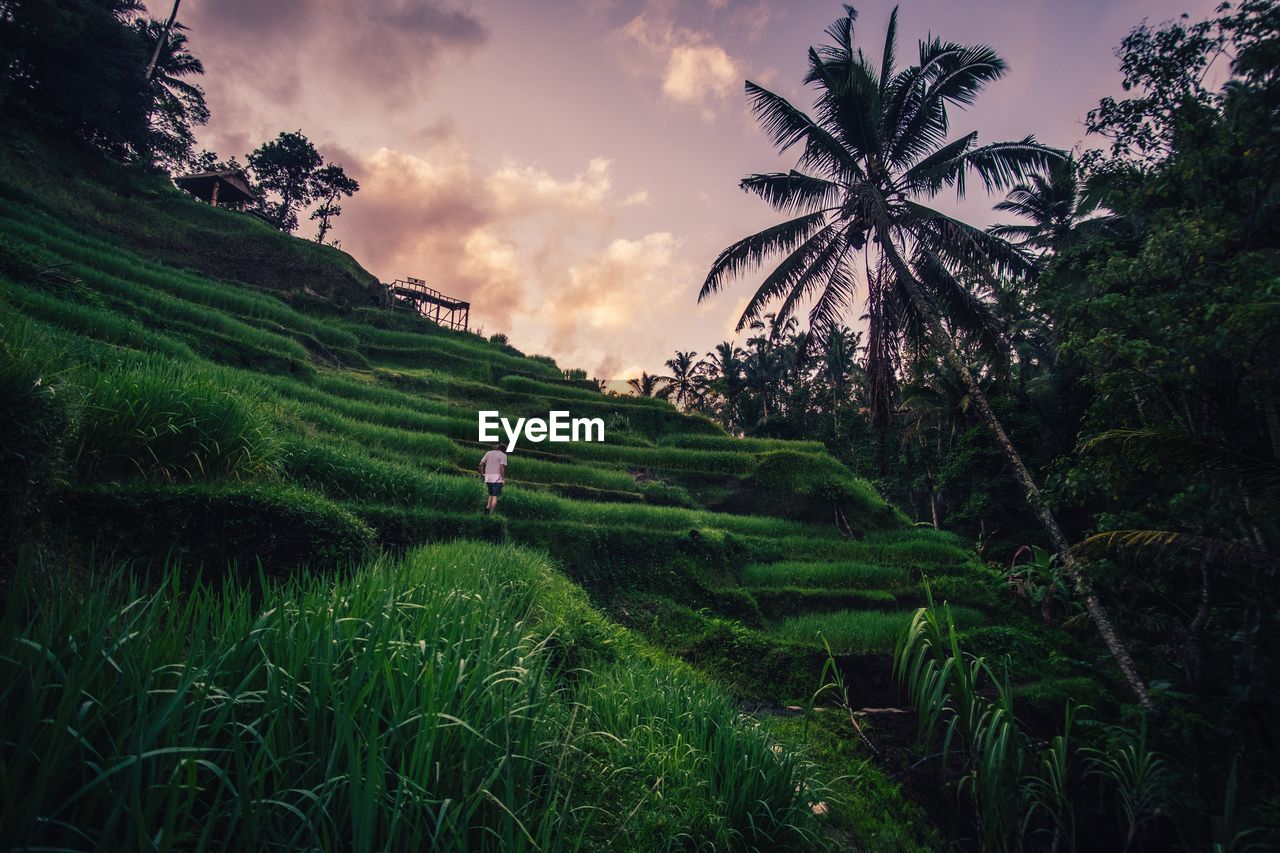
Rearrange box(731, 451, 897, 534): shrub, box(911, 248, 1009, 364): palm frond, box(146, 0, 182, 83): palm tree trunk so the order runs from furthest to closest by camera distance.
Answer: box(146, 0, 182, 83): palm tree trunk < box(731, 451, 897, 534): shrub < box(911, 248, 1009, 364): palm frond

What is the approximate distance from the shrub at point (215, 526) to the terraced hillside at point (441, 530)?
0.06 feet

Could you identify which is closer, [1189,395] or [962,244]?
[1189,395]

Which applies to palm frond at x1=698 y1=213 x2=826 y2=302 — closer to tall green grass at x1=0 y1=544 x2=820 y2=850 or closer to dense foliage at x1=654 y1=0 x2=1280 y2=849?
dense foliage at x1=654 y1=0 x2=1280 y2=849

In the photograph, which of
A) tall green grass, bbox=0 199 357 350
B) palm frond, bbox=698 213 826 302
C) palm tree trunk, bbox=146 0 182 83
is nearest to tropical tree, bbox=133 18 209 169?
palm tree trunk, bbox=146 0 182 83

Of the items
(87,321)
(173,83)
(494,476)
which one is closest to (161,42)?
(173,83)

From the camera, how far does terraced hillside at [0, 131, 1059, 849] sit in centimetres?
258

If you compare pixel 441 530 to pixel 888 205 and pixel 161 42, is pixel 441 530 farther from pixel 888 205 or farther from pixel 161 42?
pixel 161 42

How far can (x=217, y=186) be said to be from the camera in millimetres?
29562

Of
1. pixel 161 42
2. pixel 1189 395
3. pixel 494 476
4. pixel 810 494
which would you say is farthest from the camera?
pixel 161 42

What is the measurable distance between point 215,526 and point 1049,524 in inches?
366

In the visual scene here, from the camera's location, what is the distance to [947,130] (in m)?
10.4

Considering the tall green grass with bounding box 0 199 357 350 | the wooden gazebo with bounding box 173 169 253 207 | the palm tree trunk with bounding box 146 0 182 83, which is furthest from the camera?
the wooden gazebo with bounding box 173 169 253 207

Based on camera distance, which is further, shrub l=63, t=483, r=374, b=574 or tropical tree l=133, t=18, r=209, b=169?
tropical tree l=133, t=18, r=209, b=169

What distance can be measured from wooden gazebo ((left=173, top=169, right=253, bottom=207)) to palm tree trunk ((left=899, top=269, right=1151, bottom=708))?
34.6 metres
